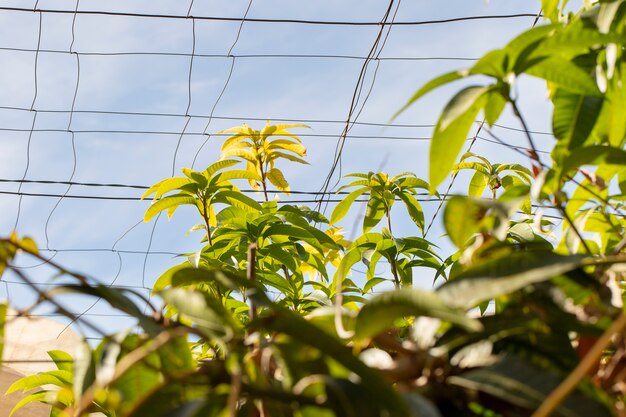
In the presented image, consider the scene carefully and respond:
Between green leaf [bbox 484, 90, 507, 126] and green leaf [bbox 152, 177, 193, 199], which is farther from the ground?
green leaf [bbox 152, 177, 193, 199]

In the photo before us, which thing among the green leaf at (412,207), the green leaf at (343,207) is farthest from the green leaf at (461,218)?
the green leaf at (412,207)

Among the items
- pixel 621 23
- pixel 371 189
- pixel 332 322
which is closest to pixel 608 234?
pixel 621 23

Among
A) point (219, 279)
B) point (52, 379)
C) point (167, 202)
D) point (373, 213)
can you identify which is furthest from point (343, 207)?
point (219, 279)

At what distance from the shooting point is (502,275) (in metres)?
0.32

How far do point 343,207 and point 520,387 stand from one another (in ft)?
3.27

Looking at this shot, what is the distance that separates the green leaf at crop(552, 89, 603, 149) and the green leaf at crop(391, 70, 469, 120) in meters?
0.08

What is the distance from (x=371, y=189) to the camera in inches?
53.9

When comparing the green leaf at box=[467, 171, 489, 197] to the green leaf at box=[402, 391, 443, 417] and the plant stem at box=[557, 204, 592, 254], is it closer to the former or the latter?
the plant stem at box=[557, 204, 592, 254]

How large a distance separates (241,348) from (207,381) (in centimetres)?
5

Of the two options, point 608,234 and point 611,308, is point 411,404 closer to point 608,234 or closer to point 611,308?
point 611,308

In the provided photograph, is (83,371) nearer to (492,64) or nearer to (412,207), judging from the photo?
(492,64)

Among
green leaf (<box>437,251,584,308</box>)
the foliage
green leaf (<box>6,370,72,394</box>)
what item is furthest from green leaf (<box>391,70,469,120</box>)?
green leaf (<box>6,370,72,394</box>)

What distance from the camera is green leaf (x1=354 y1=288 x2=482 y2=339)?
0.30 m

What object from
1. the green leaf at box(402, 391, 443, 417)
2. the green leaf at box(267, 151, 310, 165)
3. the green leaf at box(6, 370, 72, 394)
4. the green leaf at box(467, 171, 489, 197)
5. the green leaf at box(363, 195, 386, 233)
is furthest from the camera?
the green leaf at box(267, 151, 310, 165)
